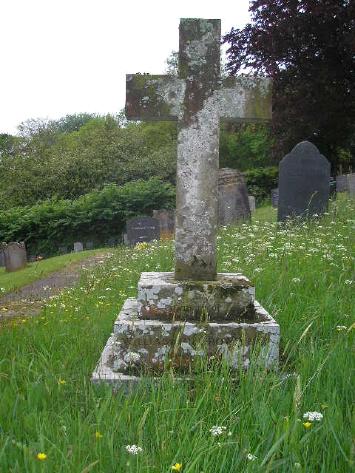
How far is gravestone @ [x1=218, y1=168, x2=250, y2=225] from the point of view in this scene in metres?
15.5

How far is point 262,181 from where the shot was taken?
28.7 metres

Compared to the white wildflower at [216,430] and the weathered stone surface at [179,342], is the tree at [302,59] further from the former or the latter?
the white wildflower at [216,430]

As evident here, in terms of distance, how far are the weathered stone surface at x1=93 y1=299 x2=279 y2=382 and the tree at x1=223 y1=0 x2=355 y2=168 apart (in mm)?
18673

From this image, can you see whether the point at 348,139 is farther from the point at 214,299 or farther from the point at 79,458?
the point at 79,458

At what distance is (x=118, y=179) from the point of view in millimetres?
36000

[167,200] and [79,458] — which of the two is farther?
[167,200]

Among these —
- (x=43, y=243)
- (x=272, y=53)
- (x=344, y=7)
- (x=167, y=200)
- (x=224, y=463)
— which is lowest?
(x=43, y=243)

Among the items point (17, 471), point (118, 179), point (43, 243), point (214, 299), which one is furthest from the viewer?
point (118, 179)

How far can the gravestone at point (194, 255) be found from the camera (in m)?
3.41

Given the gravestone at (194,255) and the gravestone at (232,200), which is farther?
the gravestone at (232,200)

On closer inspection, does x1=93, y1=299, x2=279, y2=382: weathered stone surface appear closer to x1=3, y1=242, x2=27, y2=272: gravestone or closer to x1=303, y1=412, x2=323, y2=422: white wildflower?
x1=303, y1=412, x2=323, y2=422: white wildflower

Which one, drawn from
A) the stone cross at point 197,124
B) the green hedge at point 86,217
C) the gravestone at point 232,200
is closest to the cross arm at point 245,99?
the stone cross at point 197,124

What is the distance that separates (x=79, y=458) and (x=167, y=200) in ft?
78.1

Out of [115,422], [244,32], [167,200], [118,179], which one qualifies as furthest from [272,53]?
[115,422]
